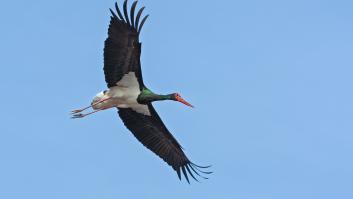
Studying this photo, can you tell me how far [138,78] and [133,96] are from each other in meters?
0.59

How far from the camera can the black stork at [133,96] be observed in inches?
1345

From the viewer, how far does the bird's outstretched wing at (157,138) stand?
36594 millimetres

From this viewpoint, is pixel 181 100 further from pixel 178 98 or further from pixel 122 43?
pixel 122 43

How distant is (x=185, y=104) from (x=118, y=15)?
12.8 feet

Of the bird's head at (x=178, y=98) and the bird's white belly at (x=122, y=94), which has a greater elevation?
the bird's head at (x=178, y=98)

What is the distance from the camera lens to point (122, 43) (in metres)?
34.3

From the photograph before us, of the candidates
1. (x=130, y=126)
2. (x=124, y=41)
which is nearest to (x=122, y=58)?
(x=124, y=41)

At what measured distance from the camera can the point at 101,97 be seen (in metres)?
35.2

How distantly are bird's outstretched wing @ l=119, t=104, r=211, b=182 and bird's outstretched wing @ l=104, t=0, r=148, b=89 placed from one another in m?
2.20

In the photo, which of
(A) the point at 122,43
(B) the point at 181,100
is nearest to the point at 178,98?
(B) the point at 181,100

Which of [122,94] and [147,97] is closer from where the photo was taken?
[122,94]

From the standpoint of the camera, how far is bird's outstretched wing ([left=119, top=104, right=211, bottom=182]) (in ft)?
120

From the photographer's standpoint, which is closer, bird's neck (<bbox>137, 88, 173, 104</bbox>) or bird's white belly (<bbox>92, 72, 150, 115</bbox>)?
bird's white belly (<bbox>92, 72, 150, 115</bbox>)

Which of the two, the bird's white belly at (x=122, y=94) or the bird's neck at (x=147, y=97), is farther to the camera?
the bird's neck at (x=147, y=97)
